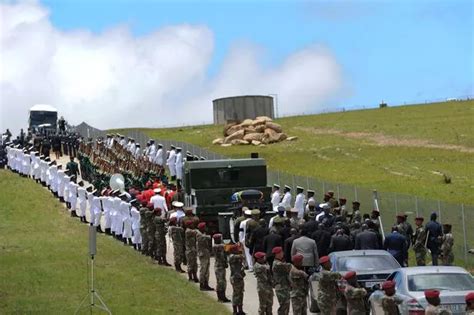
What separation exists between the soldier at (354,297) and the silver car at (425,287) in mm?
382

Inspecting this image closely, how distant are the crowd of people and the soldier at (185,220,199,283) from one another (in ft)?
0.08

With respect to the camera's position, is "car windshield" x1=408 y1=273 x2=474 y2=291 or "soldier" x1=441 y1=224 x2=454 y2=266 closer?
"car windshield" x1=408 y1=273 x2=474 y2=291

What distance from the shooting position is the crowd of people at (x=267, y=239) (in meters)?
20.5

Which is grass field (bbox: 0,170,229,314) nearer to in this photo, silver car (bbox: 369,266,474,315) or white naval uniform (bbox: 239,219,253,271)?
white naval uniform (bbox: 239,219,253,271)

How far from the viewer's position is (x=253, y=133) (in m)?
78.1

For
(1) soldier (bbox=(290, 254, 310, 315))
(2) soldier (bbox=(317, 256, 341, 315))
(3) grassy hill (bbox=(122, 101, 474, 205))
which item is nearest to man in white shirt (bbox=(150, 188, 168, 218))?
(1) soldier (bbox=(290, 254, 310, 315))

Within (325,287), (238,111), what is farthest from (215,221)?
(238,111)

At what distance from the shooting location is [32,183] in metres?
46.8

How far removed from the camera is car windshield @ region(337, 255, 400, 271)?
845 inches

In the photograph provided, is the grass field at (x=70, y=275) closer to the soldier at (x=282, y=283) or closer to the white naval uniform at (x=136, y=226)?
the white naval uniform at (x=136, y=226)

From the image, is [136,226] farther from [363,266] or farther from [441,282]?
[441,282]

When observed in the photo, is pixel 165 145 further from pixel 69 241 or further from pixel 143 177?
pixel 69 241

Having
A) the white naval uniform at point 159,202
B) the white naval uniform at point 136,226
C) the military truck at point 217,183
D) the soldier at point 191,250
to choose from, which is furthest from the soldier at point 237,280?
the military truck at point 217,183

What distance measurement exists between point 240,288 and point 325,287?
10.3 ft
